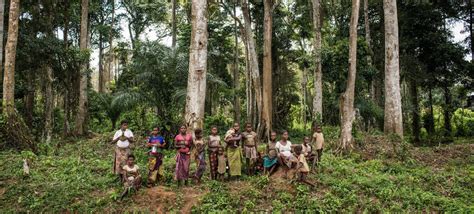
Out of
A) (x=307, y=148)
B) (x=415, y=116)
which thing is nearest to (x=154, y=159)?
(x=307, y=148)

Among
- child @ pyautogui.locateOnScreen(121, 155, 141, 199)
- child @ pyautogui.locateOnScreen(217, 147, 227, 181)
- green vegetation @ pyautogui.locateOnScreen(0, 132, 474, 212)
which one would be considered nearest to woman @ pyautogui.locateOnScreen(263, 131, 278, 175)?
green vegetation @ pyautogui.locateOnScreen(0, 132, 474, 212)

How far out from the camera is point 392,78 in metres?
14.5

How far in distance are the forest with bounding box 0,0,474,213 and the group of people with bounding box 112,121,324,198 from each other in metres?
0.07

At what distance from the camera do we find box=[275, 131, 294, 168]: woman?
891 cm

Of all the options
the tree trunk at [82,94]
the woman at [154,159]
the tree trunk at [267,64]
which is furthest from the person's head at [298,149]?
the tree trunk at [82,94]

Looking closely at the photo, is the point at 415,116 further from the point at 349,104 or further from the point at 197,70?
the point at 197,70

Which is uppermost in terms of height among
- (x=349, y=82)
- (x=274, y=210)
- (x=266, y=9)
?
(x=266, y=9)

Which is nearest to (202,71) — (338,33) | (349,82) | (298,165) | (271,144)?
(271,144)

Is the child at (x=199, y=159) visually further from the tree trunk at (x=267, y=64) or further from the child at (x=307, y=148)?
the tree trunk at (x=267, y=64)

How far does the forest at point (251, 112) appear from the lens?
27.6 ft

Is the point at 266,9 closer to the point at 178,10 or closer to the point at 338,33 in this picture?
the point at 338,33

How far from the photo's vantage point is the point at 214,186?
8547 millimetres

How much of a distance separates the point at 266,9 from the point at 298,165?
8.16 m

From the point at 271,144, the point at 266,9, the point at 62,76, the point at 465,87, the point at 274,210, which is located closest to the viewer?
the point at 274,210
